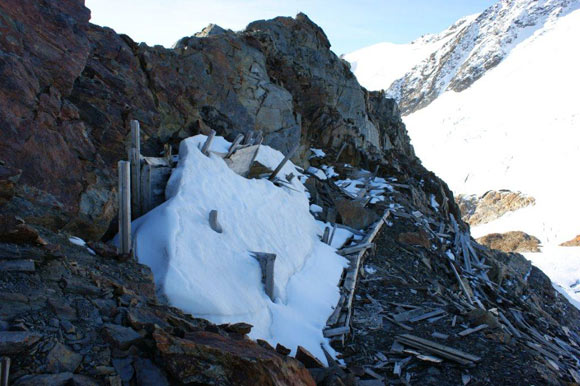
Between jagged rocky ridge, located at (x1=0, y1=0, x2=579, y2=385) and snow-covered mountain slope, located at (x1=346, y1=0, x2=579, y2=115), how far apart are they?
9138 cm

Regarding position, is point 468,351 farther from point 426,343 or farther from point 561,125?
point 561,125

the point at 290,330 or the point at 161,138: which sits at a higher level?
the point at 161,138

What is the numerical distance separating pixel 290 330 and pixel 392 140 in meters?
25.0

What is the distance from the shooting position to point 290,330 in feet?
23.5

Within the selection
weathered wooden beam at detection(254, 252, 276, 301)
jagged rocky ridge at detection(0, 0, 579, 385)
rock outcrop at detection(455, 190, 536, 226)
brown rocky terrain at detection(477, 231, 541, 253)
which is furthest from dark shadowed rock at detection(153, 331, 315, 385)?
rock outcrop at detection(455, 190, 536, 226)

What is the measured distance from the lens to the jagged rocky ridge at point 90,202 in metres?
3.65

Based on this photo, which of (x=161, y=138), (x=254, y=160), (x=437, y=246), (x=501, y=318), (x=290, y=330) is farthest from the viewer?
(x=437, y=246)

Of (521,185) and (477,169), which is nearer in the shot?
(521,185)

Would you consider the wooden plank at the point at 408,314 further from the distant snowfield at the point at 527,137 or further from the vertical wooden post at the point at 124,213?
the distant snowfield at the point at 527,137

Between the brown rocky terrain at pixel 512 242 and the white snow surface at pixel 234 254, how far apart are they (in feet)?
89.3

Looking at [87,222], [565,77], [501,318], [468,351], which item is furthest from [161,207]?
[565,77]

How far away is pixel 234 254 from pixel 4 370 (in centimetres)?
518

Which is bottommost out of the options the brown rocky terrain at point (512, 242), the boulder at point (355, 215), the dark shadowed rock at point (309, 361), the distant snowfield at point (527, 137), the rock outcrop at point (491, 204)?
the dark shadowed rock at point (309, 361)

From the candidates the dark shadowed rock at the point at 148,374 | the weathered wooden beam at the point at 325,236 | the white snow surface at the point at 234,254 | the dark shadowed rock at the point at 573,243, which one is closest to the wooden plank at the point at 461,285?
the white snow surface at the point at 234,254
